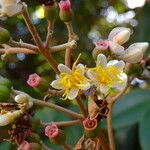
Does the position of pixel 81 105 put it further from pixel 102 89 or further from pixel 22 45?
pixel 22 45

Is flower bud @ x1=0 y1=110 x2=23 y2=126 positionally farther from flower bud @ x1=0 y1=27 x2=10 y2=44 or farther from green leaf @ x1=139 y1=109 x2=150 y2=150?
green leaf @ x1=139 y1=109 x2=150 y2=150

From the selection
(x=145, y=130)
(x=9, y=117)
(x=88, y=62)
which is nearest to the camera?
(x=9, y=117)

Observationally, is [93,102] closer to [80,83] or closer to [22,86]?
[80,83]

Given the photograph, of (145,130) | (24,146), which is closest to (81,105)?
(24,146)

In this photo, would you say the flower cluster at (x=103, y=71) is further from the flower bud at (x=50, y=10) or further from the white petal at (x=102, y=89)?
the flower bud at (x=50, y=10)

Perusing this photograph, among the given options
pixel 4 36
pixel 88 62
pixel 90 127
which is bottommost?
pixel 90 127

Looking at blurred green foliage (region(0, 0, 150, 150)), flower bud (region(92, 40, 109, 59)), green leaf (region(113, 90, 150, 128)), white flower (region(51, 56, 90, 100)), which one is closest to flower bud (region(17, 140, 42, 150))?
white flower (region(51, 56, 90, 100))

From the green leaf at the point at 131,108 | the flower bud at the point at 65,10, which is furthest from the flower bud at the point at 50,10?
the green leaf at the point at 131,108
